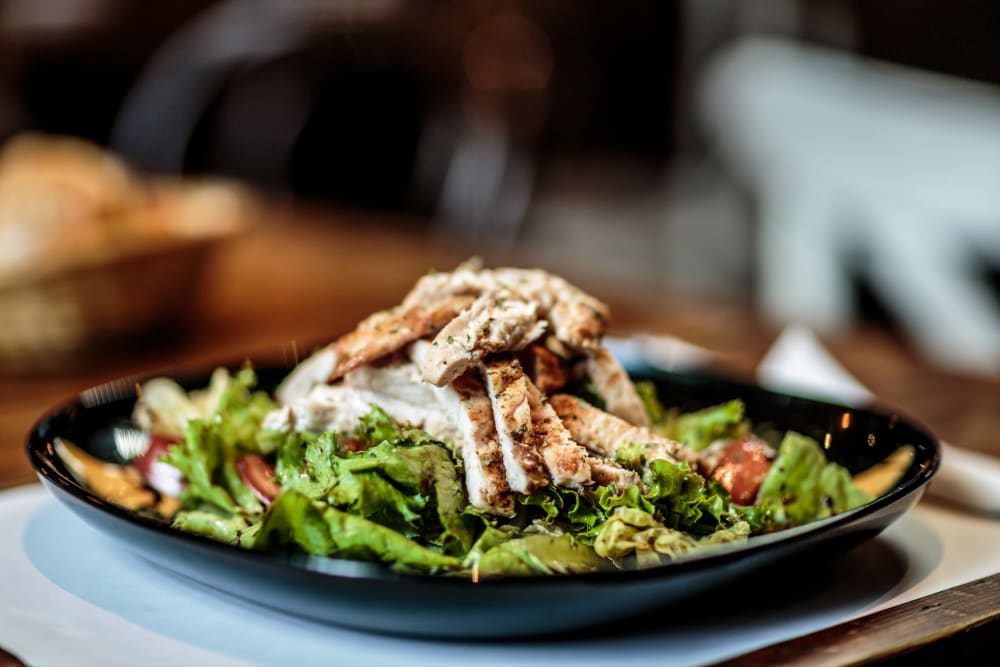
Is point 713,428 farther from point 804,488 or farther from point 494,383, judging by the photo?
point 494,383

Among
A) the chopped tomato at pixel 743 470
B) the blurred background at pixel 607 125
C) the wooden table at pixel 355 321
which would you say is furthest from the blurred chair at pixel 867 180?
the chopped tomato at pixel 743 470

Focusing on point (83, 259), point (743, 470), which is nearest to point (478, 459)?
point (743, 470)

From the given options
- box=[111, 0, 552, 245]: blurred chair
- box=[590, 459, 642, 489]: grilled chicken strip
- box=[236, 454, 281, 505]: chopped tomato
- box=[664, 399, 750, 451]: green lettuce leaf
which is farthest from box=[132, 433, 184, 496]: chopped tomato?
box=[111, 0, 552, 245]: blurred chair

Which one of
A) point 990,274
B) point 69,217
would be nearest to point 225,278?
point 69,217

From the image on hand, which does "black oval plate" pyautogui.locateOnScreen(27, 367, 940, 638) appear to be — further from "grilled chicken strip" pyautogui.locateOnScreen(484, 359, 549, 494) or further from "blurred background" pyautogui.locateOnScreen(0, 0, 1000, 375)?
"blurred background" pyautogui.locateOnScreen(0, 0, 1000, 375)

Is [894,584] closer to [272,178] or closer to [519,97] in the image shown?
[519,97]

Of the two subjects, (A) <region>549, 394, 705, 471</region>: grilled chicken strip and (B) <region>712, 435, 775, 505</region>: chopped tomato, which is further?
(B) <region>712, 435, 775, 505</region>: chopped tomato
